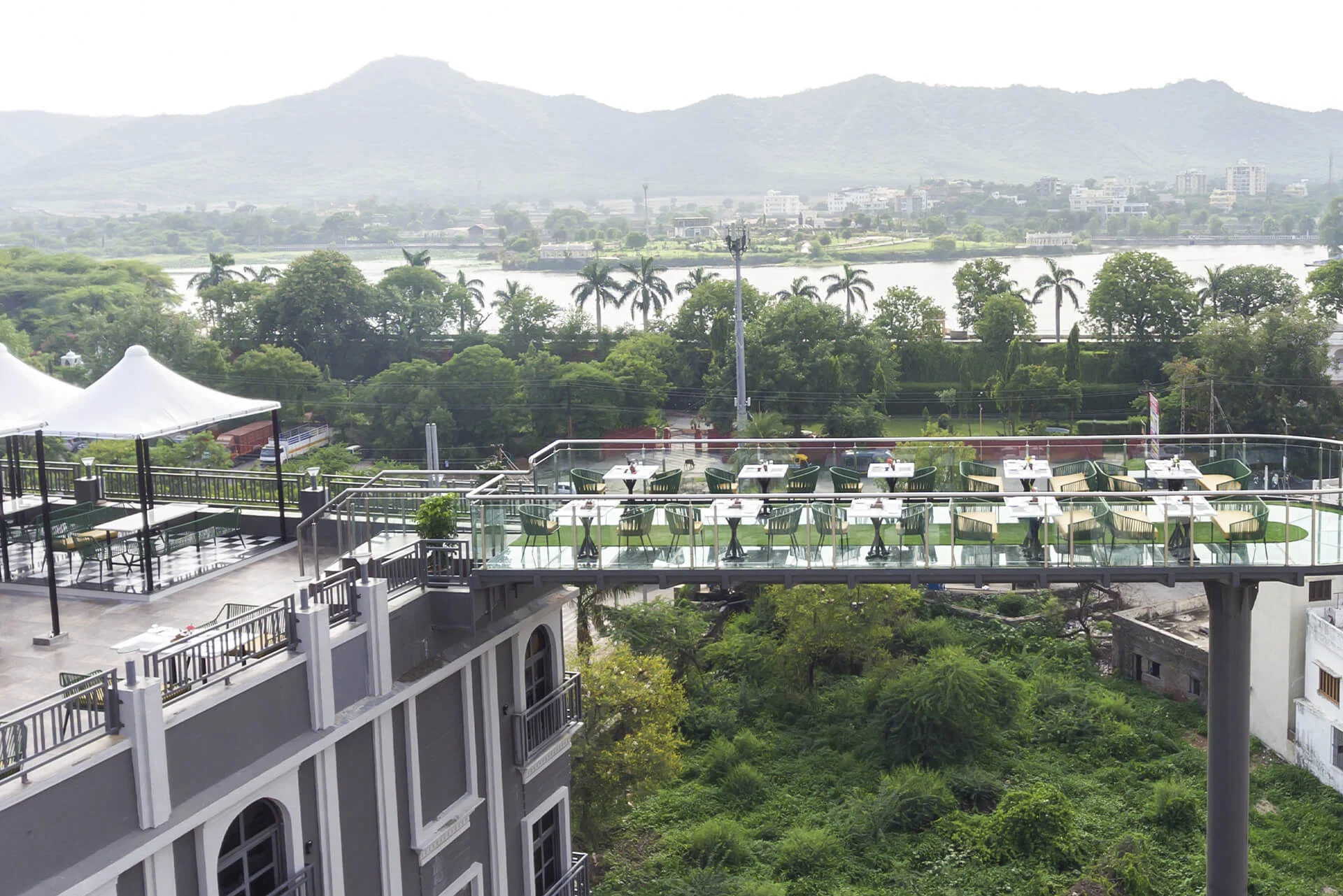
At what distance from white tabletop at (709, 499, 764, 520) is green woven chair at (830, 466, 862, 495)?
7.68 ft

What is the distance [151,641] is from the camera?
10016 millimetres

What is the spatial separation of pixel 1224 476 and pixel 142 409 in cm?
1306

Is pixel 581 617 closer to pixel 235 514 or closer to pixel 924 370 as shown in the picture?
pixel 235 514

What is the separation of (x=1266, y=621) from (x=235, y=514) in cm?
2162

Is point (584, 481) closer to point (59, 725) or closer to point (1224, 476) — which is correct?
point (59, 725)

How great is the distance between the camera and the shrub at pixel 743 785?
83.1 ft

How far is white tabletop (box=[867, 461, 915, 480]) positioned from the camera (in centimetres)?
1584

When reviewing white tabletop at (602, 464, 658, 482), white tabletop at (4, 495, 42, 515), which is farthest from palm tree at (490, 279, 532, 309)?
white tabletop at (602, 464, 658, 482)

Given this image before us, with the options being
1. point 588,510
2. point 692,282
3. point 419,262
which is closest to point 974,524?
point 588,510

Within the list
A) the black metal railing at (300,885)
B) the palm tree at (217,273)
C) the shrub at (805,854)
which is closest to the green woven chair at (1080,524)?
the black metal railing at (300,885)

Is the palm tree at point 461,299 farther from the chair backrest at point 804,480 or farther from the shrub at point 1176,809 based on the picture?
the chair backrest at point 804,480

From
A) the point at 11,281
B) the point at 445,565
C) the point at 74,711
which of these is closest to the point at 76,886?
the point at 74,711

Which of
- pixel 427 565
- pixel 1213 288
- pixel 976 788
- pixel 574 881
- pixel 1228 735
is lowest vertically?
pixel 976 788

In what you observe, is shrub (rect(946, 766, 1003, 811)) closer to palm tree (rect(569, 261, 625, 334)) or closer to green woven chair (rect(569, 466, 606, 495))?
green woven chair (rect(569, 466, 606, 495))
